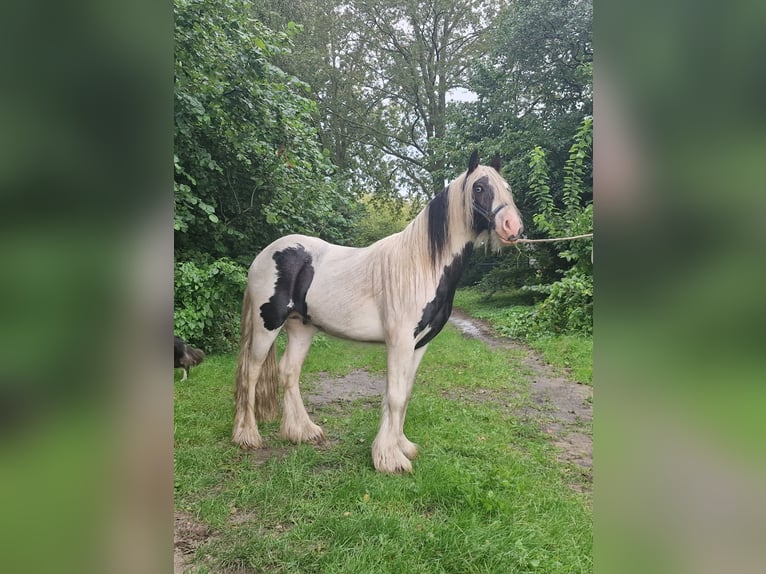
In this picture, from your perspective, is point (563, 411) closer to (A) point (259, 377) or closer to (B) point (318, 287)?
(B) point (318, 287)

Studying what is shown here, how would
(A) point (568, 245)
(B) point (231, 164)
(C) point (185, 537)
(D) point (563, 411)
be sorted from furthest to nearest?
1. (A) point (568, 245)
2. (B) point (231, 164)
3. (D) point (563, 411)
4. (C) point (185, 537)

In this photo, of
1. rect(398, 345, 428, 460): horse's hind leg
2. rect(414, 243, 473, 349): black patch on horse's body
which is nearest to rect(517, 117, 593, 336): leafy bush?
rect(414, 243, 473, 349): black patch on horse's body

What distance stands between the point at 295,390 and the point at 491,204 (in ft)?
6.07

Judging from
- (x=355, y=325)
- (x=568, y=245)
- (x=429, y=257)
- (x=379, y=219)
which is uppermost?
(x=379, y=219)

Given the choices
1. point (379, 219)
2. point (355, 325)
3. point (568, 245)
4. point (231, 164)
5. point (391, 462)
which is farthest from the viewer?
point (568, 245)

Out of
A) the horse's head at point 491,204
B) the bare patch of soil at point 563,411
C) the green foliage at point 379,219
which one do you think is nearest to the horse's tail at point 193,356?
the horse's head at point 491,204

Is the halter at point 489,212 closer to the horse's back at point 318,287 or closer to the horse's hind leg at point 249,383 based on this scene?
the horse's back at point 318,287

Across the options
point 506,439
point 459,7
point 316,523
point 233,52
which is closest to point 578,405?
point 506,439

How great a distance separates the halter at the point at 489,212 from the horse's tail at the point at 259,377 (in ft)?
5.49

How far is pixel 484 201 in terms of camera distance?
7.49 ft

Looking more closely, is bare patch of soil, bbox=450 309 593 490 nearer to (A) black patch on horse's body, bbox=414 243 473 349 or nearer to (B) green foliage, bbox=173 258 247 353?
(A) black patch on horse's body, bbox=414 243 473 349

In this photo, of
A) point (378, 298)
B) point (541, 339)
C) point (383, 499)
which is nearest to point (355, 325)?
point (378, 298)
